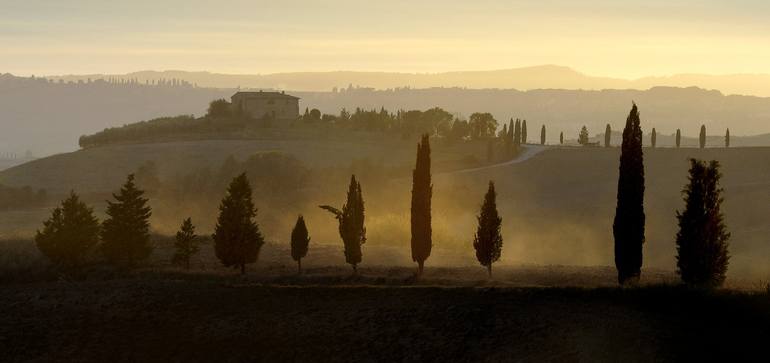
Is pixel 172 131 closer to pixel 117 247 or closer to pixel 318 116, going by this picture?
pixel 318 116

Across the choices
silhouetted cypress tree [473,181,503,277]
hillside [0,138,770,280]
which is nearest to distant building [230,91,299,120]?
hillside [0,138,770,280]

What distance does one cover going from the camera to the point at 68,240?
54.1m

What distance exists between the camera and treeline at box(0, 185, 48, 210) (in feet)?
350

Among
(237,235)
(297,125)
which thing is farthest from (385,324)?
(297,125)

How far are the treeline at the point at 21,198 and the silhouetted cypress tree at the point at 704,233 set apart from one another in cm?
8772

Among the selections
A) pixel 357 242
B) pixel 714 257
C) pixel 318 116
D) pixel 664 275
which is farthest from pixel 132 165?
pixel 714 257

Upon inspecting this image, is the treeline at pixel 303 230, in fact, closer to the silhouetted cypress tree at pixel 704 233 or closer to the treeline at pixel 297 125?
the silhouetted cypress tree at pixel 704 233

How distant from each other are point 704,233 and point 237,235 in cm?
2769

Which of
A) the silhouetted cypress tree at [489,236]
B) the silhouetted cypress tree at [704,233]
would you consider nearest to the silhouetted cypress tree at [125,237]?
the silhouetted cypress tree at [489,236]

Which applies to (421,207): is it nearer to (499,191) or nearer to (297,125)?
(499,191)

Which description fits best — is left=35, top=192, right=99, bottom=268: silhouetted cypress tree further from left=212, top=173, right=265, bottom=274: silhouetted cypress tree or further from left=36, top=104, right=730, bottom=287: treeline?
left=212, top=173, right=265, bottom=274: silhouetted cypress tree

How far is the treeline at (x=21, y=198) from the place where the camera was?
350ft

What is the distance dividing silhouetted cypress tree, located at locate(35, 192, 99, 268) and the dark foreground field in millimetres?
12749

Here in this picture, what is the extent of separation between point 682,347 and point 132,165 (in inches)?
4295
